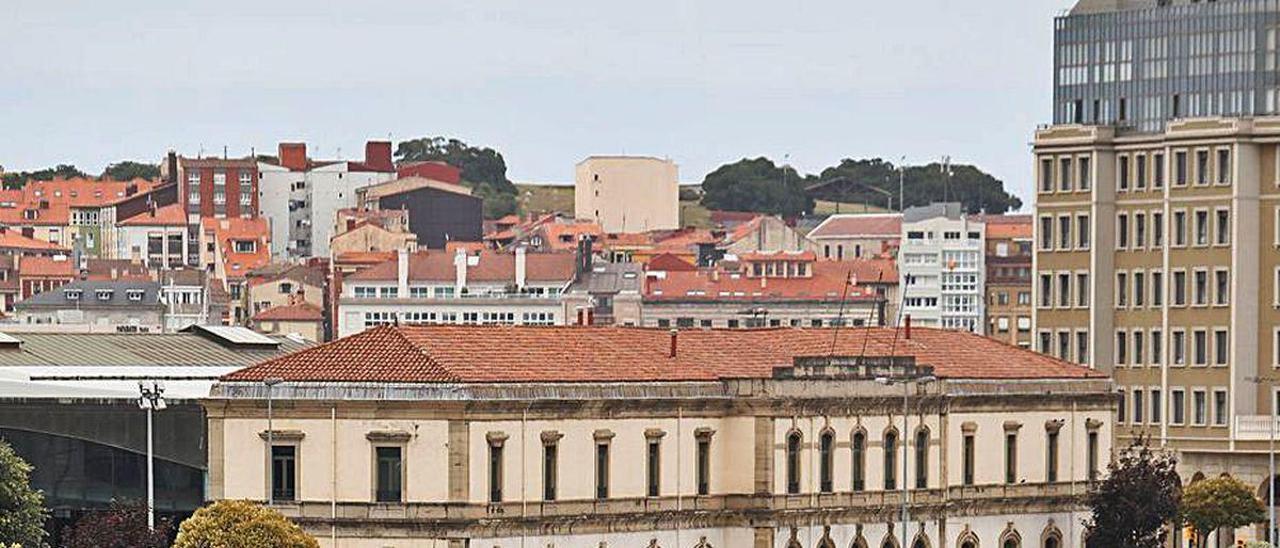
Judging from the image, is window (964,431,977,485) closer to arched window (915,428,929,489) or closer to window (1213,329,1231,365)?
arched window (915,428,929,489)

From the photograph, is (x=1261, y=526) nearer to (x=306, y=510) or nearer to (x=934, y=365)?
(x=934, y=365)

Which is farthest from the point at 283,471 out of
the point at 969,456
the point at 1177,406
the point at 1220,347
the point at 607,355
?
the point at 1220,347

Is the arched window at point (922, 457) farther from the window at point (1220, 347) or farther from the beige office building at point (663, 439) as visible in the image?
the window at point (1220, 347)

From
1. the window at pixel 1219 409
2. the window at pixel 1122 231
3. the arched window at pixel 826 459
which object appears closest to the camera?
the arched window at pixel 826 459

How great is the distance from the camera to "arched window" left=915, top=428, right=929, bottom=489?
131 metres

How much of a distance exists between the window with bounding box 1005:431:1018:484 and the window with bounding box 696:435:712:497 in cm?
1413

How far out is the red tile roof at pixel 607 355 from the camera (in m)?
117

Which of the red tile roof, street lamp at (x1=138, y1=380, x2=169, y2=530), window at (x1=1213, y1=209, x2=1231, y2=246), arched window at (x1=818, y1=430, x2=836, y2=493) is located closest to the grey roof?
street lamp at (x1=138, y1=380, x2=169, y2=530)

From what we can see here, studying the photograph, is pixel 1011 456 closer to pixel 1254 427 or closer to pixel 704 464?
pixel 704 464

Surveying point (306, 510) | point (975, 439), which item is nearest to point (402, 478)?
point (306, 510)

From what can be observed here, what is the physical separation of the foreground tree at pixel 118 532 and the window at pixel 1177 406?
2480 inches

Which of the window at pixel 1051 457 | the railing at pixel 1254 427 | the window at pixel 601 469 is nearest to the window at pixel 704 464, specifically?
the window at pixel 601 469

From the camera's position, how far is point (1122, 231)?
179m

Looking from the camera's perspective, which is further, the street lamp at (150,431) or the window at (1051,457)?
the window at (1051,457)
